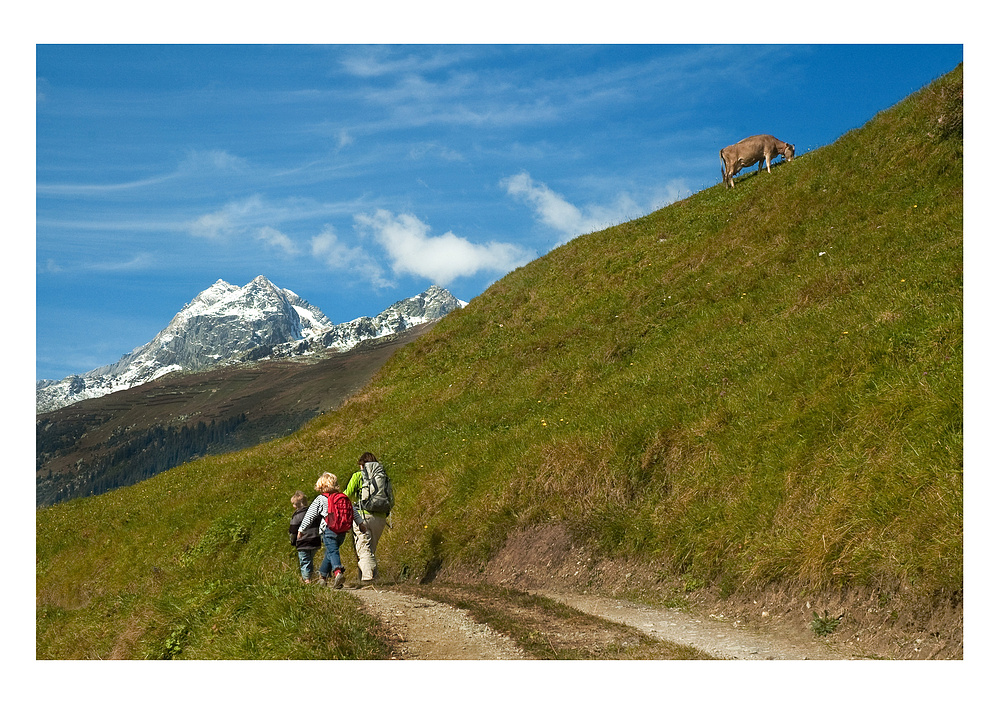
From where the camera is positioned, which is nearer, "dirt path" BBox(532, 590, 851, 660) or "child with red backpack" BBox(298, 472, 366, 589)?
"dirt path" BBox(532, 590, 851, 660)

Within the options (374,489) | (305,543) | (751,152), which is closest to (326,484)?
(305,543)

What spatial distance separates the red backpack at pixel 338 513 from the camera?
14.8 meters

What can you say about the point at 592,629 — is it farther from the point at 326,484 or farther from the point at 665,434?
the point at 665,434

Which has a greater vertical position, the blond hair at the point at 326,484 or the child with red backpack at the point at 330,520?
the blond hair at the point at 326,484

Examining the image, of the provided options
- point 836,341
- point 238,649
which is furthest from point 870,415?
point 238,649

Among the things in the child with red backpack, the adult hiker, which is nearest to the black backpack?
the adult hiker

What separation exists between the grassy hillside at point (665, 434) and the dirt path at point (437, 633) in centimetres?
72

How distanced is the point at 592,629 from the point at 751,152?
32.8 meters

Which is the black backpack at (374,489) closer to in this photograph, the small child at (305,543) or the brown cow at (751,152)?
the small child at (305,543)

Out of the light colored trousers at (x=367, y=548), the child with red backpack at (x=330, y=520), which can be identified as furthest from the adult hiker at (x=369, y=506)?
the child with red backpack at (x=330, y=520)

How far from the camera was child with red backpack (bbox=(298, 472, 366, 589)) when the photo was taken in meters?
14.7

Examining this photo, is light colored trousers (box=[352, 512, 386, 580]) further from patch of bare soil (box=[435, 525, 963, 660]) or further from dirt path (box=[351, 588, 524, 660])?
dirt path (box=[351, 588, 524, 660])

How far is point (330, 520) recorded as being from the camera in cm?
1474

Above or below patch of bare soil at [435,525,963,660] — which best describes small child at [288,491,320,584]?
above
